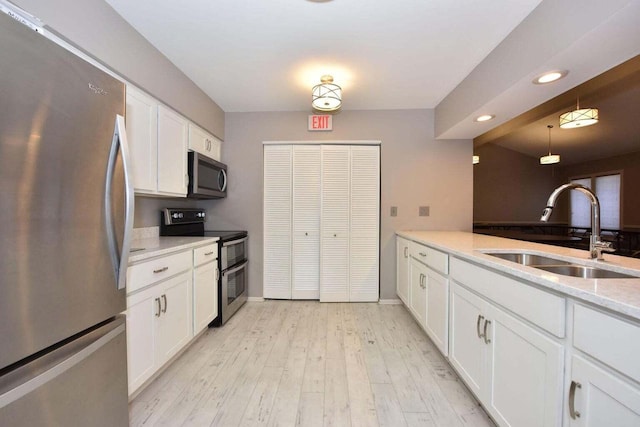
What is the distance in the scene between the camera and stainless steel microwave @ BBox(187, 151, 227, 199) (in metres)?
2.61

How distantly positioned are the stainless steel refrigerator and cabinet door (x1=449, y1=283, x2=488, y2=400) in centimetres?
180

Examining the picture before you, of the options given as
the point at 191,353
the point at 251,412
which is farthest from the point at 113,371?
the point at 191,353

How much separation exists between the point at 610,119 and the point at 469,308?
18.5ft

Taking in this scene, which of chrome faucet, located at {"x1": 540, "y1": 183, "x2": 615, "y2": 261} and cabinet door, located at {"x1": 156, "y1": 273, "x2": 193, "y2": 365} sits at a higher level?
chrome faucet, located at {"x1": 540, "y1": 183, "x2": 615, "y2": 261}

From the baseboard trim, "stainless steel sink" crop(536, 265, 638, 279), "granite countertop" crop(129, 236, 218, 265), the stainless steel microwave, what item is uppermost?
the stainless steel microwave

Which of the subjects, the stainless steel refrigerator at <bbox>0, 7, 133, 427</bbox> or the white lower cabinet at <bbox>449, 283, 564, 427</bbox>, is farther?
the white lower cabinet at <bbox>449, 283, 564, 427</bbox>

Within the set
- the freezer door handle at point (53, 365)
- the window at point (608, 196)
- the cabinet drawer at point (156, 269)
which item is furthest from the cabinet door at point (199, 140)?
the window at point (608, 196)

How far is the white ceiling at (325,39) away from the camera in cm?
165

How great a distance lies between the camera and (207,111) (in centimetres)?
294

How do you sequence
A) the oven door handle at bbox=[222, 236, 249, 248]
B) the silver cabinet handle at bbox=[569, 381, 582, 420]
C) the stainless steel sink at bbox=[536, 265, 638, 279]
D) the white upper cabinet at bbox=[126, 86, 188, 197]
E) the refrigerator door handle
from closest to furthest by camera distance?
1. the silver cabinet handle at bbox=[569, 381, 582, 420]
2. the refrigerator door handle
3. the stainless steel sink at bbox=[536, 265, 638, 279]
4. the white upper cabinet at bbox=[126, 86, 188, 197]
5. the oven door handle at bbox=[222, 236, 249, 248]

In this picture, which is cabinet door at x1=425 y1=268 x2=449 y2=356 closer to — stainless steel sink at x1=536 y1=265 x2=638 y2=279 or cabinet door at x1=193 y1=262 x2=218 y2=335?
stainless steel sink at x1=536 y1=265 x2=638 y2=279

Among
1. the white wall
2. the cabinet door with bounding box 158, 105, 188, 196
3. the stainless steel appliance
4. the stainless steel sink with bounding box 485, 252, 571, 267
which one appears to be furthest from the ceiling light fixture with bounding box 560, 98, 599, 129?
the cabinet door with bounding box 158, 105, 188, 196

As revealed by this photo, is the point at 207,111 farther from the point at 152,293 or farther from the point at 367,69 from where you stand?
the point at 152,293

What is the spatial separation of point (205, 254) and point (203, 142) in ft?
4.16
